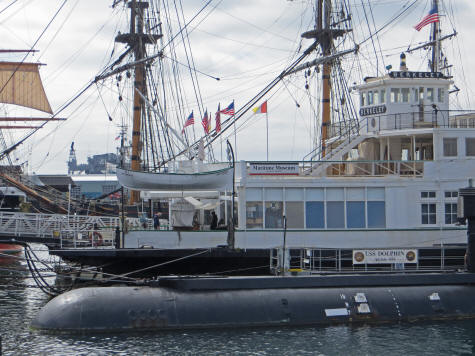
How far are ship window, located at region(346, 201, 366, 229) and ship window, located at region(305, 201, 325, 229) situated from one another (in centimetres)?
118

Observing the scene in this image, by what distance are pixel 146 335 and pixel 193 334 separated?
1528 mm

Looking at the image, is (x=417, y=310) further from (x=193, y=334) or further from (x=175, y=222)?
(x=175, y=222)

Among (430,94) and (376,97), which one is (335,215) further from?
(430,94)

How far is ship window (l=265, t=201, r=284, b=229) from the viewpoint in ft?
103

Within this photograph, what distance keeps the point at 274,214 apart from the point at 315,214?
6.11 ft

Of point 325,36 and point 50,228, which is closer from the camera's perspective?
point 50,228

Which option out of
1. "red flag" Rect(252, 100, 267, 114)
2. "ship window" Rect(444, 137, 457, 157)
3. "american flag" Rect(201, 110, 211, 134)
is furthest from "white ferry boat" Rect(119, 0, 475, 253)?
"american flag" Rect(201, 110, 211, 134)

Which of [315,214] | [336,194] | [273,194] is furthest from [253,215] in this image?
[336,194]

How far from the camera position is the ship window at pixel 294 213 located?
31.5 m

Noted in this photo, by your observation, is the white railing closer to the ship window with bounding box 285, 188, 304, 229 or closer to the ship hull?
the ship hull

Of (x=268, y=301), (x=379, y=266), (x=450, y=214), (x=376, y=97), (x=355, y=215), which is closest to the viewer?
(x=268, y=301)

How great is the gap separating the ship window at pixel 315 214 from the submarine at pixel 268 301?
6.59 m

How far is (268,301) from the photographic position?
23.7 m

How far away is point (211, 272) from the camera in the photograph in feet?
97.8
